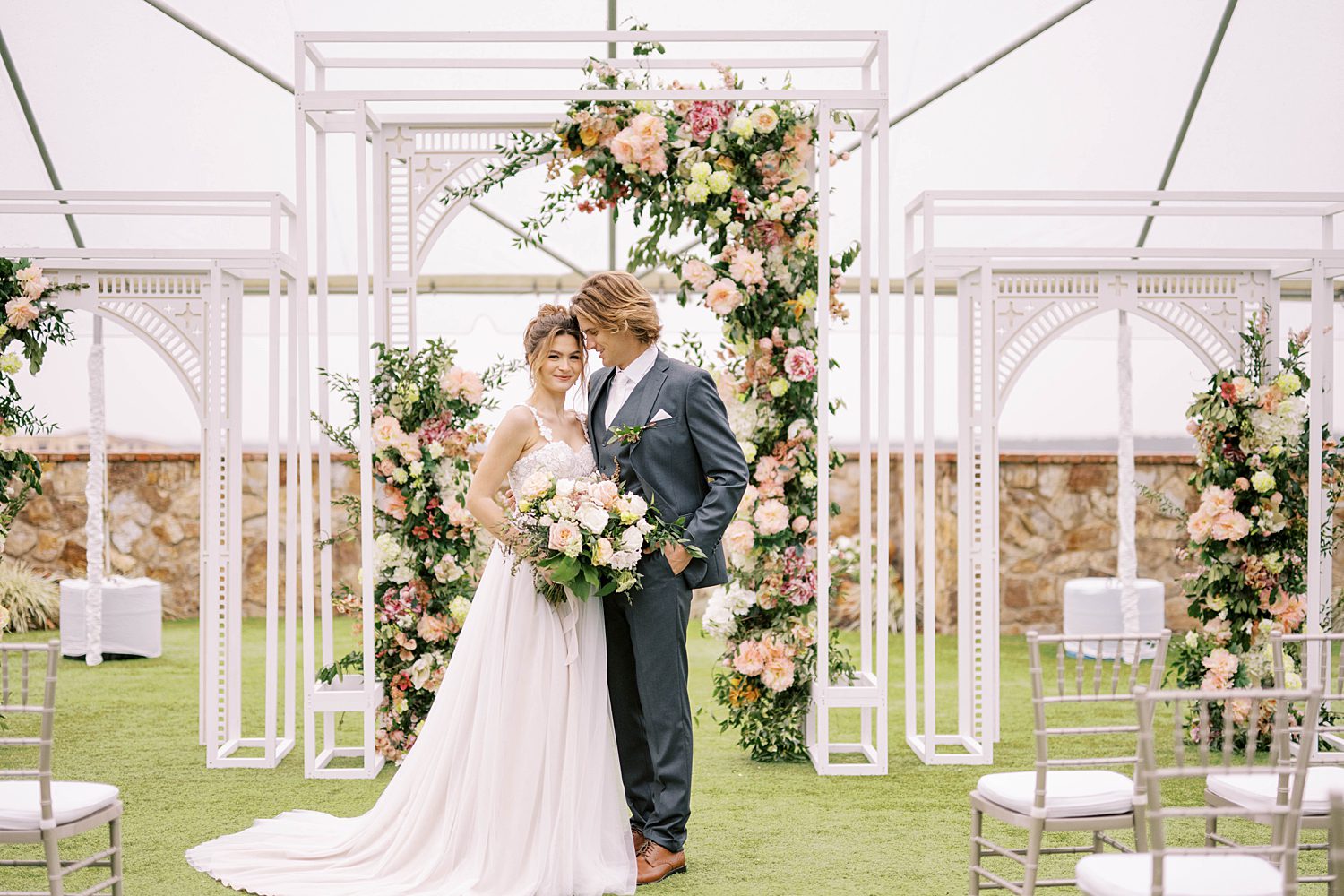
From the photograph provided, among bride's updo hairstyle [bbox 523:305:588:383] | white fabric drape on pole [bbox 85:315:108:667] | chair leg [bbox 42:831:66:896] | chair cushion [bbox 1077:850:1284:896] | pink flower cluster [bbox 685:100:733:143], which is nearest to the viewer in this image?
chair cushion [bbox 1077:850:1284:896]

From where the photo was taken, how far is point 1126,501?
8102mm

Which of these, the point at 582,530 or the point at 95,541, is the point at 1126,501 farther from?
the point at 95,541

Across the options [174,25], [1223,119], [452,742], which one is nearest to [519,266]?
[174,25]

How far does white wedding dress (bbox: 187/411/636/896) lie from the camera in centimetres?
379

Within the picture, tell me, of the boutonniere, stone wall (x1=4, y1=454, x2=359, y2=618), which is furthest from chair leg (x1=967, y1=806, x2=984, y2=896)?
stone wall (x1=4, y1=454, x2=359, y2=618)

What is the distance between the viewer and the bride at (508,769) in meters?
3.80

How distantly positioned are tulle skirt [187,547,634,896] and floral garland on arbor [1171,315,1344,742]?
10.1 feet

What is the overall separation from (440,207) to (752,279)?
1744mm

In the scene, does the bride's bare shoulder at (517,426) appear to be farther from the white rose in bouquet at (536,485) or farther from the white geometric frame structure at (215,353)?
the white geometric frame structure at (215,353)

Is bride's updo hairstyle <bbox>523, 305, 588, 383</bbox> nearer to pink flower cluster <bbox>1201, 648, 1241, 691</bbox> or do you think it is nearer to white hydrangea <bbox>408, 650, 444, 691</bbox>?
white hydrangea <bbox>408, 650, 444, 691</bbox>

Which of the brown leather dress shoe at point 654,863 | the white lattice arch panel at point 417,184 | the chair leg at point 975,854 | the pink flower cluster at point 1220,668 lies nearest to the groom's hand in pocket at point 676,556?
the brown leather dress shoe at point 654,863

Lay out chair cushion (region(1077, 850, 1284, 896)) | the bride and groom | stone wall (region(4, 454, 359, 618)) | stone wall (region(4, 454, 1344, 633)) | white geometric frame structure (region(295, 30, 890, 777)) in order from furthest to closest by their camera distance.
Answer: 1. stone wall (region(4, 454, 359, 618))
2. stone wall (region(4, 454, 1344, 633))
3. white geometric frame structure (region(295, 30, 890, 777))
4. the bride and groom
5. chair cushion (region(1077, 850, 1284, 896))

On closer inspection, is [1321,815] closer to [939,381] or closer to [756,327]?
[756,327]

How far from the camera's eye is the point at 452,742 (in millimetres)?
3979
